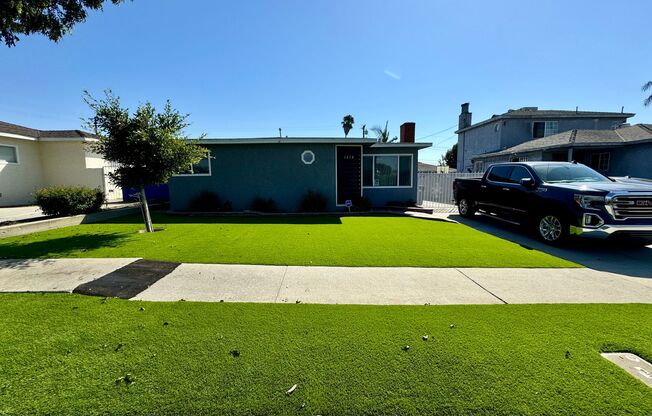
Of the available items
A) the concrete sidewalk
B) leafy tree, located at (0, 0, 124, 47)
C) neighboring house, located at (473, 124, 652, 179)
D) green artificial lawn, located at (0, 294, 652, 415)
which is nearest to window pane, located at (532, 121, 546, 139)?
neighboring house, located at (473, 124, 652, 179)

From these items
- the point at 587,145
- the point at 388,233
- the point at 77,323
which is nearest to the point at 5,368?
the point at 77,323

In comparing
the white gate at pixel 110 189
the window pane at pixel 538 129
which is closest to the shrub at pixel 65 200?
the white gate at pixel 110 189

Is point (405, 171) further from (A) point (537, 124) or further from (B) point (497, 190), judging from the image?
(A) point (537, 124)

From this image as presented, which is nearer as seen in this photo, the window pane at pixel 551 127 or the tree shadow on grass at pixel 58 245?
the tree shadow on grass at pixel 58 245

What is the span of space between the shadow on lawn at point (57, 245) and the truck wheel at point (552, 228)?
10229mm

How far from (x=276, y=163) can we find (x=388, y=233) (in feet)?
20.4

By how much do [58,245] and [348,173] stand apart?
9.73 meters

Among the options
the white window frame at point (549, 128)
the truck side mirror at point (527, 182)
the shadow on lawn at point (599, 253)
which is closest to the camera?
the shadow on lawn at point (599, 253)

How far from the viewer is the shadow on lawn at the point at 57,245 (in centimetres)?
590

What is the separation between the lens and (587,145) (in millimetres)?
16484

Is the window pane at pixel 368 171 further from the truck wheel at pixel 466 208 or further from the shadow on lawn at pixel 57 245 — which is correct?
the shadow on lawn at pixel 57 245

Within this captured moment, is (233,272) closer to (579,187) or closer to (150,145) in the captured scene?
(150,145)

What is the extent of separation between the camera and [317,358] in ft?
8.43

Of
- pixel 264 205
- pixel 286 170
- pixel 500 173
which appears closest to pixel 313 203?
pixel 286 170
